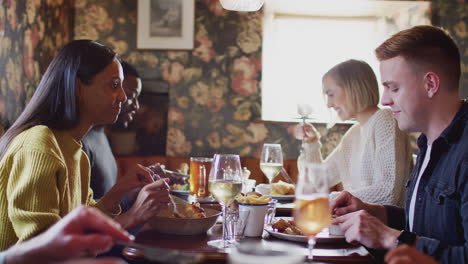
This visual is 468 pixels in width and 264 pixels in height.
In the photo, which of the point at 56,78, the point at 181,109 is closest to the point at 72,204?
the point at 56,78

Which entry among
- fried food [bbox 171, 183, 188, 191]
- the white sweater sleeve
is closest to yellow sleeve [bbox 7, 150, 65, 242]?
fried food [bbox 171, 183, 188, 191]

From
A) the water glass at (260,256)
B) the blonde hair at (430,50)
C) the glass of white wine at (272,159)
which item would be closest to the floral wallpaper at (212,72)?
the glass of white wine at (272,159)

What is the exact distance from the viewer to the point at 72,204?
1536 millimetres

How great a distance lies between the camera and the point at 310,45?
444 cm

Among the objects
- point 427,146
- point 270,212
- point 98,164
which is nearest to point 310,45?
point 98,164

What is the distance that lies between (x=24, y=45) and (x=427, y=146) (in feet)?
9.06

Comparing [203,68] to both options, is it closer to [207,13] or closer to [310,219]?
[207,13]

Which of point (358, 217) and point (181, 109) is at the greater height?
point (181, 109)

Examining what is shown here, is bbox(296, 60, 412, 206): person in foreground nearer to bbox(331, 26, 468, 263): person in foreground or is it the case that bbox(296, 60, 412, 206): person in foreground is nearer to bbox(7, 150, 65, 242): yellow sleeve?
bbox(331, 26, 468, 263): person in foreground

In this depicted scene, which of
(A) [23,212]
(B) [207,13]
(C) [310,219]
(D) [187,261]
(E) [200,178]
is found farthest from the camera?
(B) [207,13]

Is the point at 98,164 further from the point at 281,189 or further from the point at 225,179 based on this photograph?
the point at 225,179

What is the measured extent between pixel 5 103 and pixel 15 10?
63 cm

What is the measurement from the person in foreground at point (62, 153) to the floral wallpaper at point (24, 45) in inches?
56.6

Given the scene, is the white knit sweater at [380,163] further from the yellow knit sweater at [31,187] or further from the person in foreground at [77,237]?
the person in foreground at [77,237]
